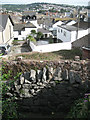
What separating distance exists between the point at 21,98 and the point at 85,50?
16.0 feet

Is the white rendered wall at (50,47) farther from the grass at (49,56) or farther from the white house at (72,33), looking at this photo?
the grass at (49,56)

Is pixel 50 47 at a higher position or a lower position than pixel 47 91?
lower

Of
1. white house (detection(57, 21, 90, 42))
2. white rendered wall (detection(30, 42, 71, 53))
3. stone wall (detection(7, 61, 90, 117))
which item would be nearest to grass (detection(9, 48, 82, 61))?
white rendered wall (detection(30, 42, 71, 53))

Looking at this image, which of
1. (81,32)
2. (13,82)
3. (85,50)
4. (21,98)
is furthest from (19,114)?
(81,32)

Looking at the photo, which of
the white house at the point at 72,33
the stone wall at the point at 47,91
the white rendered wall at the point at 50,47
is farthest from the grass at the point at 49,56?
the white house at the point at 72,33

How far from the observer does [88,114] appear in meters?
4.56

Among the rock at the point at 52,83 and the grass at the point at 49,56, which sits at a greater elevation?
the rock at the point at 52,83

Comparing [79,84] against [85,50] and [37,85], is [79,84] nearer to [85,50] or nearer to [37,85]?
[37,85]

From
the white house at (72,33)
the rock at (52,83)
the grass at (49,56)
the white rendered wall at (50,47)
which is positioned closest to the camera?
the rock at (52,83)

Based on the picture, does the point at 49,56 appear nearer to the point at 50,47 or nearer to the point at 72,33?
the point at 50,47

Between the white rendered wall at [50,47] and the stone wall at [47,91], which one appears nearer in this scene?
the stone wall at [47,91]

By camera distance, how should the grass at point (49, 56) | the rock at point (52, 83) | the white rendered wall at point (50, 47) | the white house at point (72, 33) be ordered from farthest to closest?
1. the white house at point (72, 33)
2. the white rendered wall at point (50, 47)
3. the grass at point (49, 56)
4. the rock at point (52, 83)

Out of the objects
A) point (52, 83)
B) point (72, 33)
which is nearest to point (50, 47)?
point (72, 33)

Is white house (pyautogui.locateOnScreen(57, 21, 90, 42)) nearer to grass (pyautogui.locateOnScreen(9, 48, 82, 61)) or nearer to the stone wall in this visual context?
grass (pyautogui.locateOnScreen(9, 48, 82, 61))
